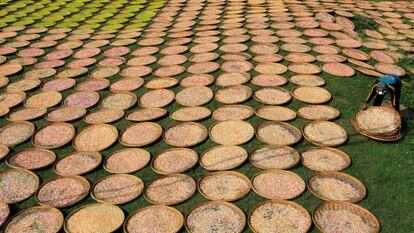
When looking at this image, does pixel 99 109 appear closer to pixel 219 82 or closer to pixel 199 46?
pixel 219 82

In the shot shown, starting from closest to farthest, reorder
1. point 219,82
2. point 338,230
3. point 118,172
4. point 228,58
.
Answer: point 338,230 → point 118,172 → point 219,82 → point 228,58

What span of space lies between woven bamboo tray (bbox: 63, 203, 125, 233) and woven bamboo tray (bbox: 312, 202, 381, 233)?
211 centimetres

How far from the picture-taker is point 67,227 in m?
3.65

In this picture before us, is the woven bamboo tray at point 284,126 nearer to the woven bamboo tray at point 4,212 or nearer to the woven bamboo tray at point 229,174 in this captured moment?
the woven bamboo tray at point 229,174

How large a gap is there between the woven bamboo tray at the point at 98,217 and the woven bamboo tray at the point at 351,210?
2112 millimetres

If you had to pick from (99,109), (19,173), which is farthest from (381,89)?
(19,173)

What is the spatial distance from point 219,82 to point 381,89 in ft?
8.64

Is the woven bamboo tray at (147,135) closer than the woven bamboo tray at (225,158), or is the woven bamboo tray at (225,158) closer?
the woven bamboo tray at (225,158)

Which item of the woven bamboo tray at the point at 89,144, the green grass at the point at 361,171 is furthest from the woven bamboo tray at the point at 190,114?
the woven bamboo tray at the point at 89,144

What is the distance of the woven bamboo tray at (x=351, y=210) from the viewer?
355cm

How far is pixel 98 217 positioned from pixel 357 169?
3.20 m

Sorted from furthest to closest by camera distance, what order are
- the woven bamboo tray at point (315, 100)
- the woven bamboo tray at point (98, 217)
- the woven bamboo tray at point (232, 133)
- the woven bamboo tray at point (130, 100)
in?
the woven bamboo tray at point (130, 100) → the woven bamboo tray at point (315, 100) → the woven bamboo tray at point (232, 133) → the woven bamboo tray at point (98, 217)

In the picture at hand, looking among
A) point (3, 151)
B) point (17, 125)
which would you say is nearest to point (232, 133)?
point (3, 151)

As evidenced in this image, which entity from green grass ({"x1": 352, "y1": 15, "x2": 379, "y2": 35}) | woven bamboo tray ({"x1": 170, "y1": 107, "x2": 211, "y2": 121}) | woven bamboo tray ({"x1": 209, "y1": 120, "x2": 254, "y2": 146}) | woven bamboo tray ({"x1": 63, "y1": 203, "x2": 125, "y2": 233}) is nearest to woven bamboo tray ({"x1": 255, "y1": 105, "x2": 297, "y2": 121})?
woven bamboo tray ({"x1": 209, "y1": 120, "x2": 254, "y2": 146})
